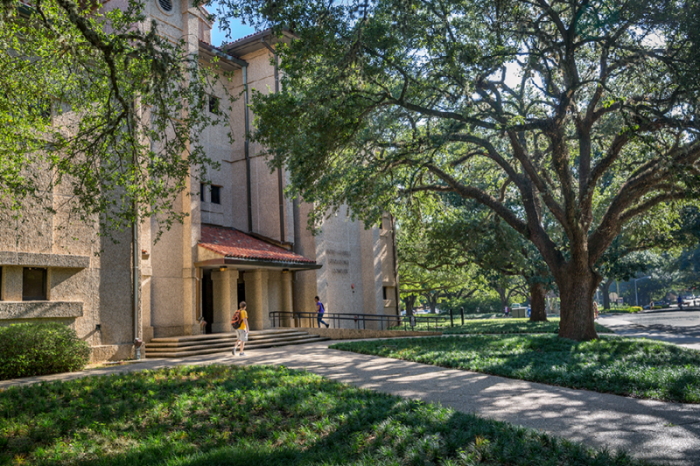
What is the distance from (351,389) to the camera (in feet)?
28.2

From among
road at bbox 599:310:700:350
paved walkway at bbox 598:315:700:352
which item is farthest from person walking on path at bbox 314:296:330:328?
road at bbox 599:310:700:350

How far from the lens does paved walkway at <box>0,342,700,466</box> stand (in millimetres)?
5441

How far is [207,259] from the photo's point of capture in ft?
62.7

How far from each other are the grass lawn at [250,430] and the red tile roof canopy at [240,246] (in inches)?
422

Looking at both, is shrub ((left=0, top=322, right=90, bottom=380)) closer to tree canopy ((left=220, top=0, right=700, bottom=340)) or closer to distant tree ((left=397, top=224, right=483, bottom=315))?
tree canopy ((left=220, top=0, right=700, bottom=340))

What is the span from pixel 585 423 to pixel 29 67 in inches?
449

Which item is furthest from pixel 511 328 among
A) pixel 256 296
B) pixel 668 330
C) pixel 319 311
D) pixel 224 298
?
pixel 224 298

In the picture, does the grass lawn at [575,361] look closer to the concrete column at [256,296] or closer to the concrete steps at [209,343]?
the concrete steps at [209,343]

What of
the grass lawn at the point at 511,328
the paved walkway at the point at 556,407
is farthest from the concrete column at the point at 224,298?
the grass lawn at the point at 511,328

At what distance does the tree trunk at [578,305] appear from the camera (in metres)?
15.5

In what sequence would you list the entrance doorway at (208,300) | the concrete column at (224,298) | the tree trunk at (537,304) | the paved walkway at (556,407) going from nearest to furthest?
1. the paved walkway at (556,407)
2. the concrete column at (224,298)
3. the entrance doorway at (208,300)
4. the tree trunk at (537,304)

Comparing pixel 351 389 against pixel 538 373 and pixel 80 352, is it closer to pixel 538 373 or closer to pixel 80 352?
pixel 538 373

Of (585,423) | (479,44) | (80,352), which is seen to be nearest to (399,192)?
(479,44)

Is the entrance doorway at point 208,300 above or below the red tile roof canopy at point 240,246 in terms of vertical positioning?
below
